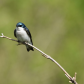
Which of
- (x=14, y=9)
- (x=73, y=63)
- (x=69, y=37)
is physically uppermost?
(x=14, y=9)

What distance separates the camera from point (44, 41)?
15.3ft

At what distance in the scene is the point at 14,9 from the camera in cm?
528

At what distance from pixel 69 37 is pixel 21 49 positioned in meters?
1.18

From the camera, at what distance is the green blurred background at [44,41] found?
4.42 metres

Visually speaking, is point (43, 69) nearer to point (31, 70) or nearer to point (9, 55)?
point (31, 70)

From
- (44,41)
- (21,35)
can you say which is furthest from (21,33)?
(44,41)

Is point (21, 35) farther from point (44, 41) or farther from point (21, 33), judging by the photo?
point (44, 41)

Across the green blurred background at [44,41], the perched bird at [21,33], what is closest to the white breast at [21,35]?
the perched bird at [21,33]

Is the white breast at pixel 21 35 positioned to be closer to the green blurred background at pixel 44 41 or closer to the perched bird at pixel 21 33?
the perched bird at pixel 21 33

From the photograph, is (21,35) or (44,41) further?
(44,41)

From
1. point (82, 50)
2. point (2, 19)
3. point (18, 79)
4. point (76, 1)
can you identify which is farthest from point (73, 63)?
point (2, 19)

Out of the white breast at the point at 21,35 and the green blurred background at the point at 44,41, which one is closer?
the white breast at the point at 21,35

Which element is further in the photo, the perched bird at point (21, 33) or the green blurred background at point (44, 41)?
the green blurred background at point (44, 41)

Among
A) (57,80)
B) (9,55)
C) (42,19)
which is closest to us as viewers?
(57,80)
